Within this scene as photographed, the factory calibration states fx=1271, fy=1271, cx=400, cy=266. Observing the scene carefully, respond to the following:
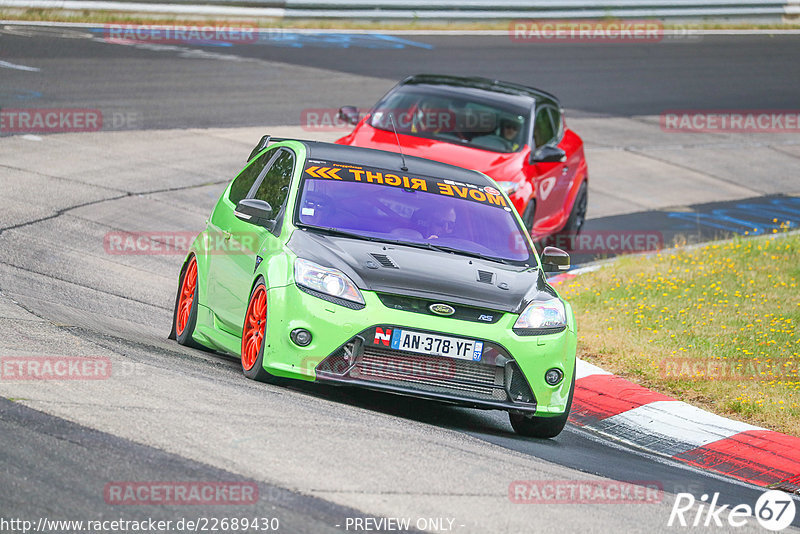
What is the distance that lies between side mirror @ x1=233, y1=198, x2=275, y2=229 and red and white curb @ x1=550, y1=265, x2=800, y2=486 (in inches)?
103

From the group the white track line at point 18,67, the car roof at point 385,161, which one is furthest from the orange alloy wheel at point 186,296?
the white track line at point 18,67

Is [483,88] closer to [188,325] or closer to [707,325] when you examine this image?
[707,325]

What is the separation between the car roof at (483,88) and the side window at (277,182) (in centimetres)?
596

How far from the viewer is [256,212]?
8.26 m

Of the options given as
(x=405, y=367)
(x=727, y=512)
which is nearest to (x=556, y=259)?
(x=405, y=367)

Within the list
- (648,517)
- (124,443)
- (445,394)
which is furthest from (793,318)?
(124,443)

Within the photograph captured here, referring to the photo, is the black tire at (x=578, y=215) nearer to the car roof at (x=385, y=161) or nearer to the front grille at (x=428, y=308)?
the car roof at (x=385, y=161)

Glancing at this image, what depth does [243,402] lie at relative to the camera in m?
6.73

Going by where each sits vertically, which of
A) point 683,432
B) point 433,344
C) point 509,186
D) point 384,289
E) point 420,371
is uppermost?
point 384,289

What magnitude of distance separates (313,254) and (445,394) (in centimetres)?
117

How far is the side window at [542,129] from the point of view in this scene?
1450cm

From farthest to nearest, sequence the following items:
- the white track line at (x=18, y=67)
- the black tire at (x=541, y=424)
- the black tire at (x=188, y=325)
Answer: the white track line at (x=18, y=67)
the black tire at (x=188, y=325)
the black tire at (x=541, y=424)

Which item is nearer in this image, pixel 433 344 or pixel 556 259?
pixel 433 344

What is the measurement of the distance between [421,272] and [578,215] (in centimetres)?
865
